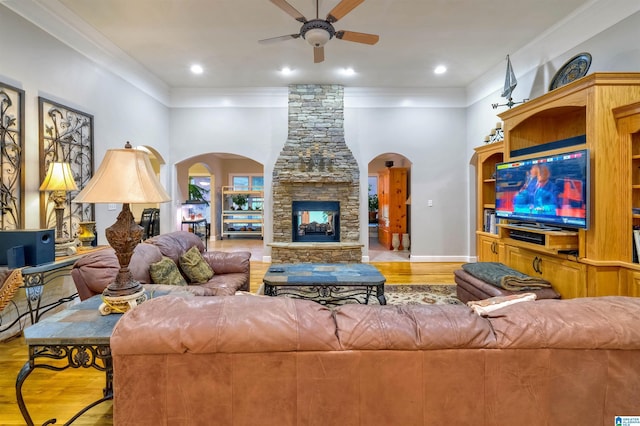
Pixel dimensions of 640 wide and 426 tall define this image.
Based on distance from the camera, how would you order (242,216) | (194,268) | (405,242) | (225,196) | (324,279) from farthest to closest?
(225,196) → (242,216) → (405,242) → (324,279) → (194,268)

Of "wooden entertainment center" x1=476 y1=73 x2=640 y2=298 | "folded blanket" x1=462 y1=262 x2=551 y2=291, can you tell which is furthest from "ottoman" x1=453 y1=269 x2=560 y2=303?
"wooden entertainment center" x1=476 y1=73 x2=640 y2=298

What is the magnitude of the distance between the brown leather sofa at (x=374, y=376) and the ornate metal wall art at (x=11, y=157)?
2.79m

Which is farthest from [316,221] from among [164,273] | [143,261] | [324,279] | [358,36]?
[143,261]

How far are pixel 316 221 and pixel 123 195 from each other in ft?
16.2

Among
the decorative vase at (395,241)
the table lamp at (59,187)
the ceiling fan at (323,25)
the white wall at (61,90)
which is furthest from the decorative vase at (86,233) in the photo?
the decorative vase at (395,241)

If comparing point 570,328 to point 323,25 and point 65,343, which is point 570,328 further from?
point 323,25

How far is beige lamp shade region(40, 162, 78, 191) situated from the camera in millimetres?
3018

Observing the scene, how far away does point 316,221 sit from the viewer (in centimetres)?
640

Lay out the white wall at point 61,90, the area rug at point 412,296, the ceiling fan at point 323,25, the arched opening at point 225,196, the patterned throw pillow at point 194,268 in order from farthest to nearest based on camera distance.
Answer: the arched opening at point 225,196
the area rug at point 412,296
the patterned throw pillow at point 194,268
the white wall at point 61,90
the ceiling fan at point 323,25

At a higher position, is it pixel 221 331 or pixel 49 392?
pixel 221 331

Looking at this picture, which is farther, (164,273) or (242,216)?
(242,216)

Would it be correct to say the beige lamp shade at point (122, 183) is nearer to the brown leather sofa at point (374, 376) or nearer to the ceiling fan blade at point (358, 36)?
the brown leather sofa at point (374, 376)

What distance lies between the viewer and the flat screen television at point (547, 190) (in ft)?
9.12

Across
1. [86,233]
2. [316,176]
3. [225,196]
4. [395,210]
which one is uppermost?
[316,176]
